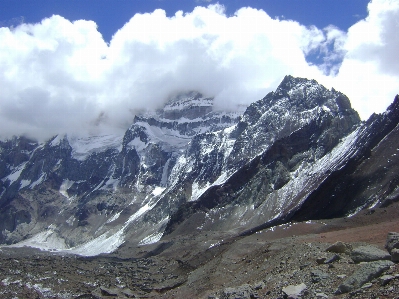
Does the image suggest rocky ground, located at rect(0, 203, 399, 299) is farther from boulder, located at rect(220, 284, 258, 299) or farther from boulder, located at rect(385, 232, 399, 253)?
boulder, located at rect(385, 232, 399, 253)

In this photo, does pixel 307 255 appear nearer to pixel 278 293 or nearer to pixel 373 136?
pixel 278 293

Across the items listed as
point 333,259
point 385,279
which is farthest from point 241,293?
point 385,279

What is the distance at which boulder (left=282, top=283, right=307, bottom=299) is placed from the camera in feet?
108

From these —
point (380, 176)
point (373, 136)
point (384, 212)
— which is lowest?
point (384, 212)

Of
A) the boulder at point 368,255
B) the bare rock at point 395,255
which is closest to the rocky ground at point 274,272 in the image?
the boulder at point 368,255

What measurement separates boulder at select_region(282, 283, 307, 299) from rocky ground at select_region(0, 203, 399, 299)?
0.23 feet

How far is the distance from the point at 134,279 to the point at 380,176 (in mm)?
83336

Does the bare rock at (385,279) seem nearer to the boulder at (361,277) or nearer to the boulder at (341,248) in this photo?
the boulder at (361,277)

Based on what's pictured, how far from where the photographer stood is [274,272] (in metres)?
49.1

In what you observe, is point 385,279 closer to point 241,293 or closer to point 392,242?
point 392,242

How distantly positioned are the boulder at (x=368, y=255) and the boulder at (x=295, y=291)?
19.8ft

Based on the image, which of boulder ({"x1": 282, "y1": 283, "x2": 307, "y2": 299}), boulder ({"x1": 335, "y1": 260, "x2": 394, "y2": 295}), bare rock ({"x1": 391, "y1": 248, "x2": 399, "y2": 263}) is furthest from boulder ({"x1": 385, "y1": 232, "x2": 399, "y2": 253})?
boulder ({"x1": 282, "y1": 283, "x2": 307, "y2": 299})

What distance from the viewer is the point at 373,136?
189375mm

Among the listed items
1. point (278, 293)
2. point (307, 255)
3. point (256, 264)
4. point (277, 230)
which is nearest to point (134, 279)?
point (277, 230)
